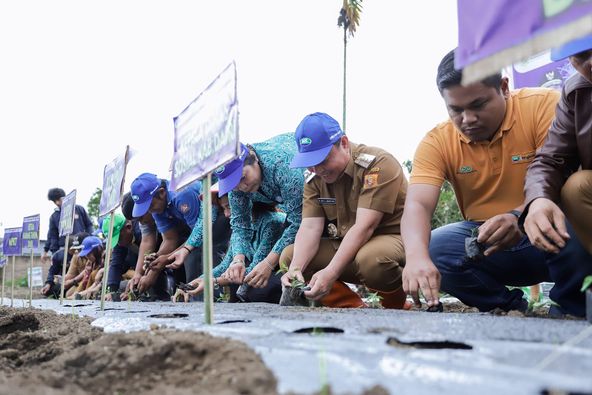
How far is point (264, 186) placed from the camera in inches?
167

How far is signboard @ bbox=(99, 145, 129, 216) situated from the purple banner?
3056 millimetres

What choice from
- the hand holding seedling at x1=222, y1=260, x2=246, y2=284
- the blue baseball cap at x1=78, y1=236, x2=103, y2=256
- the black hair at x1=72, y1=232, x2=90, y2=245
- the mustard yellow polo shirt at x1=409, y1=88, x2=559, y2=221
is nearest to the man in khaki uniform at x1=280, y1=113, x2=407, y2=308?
the mustard yellow polo shirt at x1=409, y1=88, x2=559, y2=221

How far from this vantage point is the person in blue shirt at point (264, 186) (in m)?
3.99

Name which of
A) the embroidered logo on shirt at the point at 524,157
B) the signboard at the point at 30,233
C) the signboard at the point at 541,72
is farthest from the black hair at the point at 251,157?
the signboard at the point at 30,233

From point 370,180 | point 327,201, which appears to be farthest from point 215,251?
point 370,180

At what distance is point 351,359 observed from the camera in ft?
4.22

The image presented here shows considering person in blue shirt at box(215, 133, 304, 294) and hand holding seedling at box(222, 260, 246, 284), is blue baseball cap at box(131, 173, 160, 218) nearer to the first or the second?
person in blue shirt at box(215, 133, 304, 294)

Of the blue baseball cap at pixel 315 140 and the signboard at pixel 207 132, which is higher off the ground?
the blue baseball cap at pixel 315 140

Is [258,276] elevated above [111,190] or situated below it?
below

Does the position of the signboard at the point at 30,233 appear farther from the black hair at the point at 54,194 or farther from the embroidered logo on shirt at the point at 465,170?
the embroidered logo on shirt at the point at 465,170

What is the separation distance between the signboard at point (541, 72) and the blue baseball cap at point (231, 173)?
2231 millimetres

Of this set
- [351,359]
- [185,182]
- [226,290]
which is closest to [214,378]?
[351,359]

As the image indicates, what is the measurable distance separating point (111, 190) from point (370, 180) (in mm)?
2008

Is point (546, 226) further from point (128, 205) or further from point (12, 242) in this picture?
point (12, 242)
